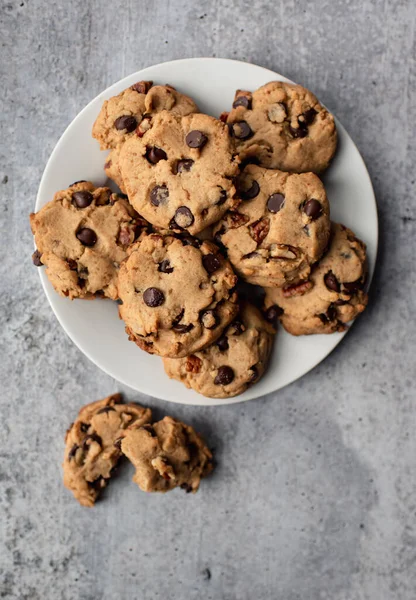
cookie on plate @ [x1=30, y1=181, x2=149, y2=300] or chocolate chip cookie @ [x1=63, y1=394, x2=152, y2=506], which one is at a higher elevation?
cookie on plate @ [x1=30, y1=181, x2=149, y2=300]

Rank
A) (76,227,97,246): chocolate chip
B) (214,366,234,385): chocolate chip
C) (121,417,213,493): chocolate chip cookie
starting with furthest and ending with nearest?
1. (121,417,213,493): chocolate chip cookie
2. (214,366,234,385): chocolate chip
3. (76,227,97,246): chocolate chip

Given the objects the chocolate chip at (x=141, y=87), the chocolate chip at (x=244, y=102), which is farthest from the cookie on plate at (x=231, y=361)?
the chocolate chip at (x=141, y=87)

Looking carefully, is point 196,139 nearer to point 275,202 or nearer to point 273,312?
point 275,202

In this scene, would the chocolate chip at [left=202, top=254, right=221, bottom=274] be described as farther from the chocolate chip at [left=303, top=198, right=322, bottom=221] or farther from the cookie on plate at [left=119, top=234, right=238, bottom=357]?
the chocolate chip at [left=303, top=198, right=322, bottom=221]

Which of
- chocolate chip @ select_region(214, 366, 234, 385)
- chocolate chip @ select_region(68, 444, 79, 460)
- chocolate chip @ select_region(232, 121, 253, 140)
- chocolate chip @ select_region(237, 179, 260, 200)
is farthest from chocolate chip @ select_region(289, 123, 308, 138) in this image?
chocolate chip @ select_region(68, 444, 79, 460)

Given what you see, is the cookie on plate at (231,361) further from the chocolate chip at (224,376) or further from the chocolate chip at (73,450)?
the chocolate chip at (73,450)

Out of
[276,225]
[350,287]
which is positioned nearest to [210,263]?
[276,225]

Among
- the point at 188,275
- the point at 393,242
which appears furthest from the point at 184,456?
the point at 393,242
